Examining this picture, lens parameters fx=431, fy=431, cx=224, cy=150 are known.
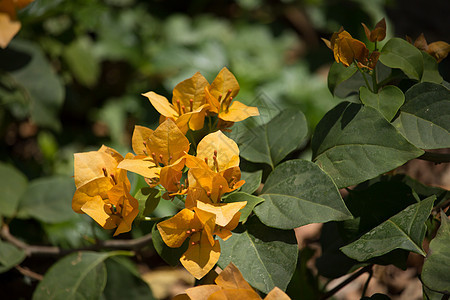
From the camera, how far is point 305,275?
96 centimetres

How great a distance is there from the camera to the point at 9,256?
1.02 metres

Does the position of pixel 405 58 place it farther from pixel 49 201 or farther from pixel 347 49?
pixel 49 201

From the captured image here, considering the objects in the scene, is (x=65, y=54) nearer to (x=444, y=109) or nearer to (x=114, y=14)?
(x=114, y=14)

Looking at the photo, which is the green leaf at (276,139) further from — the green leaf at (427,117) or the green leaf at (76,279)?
the green leaf at (76,279)

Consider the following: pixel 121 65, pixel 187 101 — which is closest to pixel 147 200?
pixel 187 101

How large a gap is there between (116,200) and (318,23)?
2.11 metres

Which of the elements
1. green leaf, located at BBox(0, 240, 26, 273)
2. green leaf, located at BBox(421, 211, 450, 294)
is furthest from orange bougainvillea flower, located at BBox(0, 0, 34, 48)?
green leaf, located at BBox(421, 211, 450, 294)

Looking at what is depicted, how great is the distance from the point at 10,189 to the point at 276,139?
0.83 metres

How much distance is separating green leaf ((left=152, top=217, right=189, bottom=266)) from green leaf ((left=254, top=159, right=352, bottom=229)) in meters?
0.13

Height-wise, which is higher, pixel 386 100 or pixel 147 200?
pixel 386 100

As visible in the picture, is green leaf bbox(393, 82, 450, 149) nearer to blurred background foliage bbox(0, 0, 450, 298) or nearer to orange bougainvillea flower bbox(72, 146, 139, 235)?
orange bougainvillea flower bbox(72, 146, 139, 235)

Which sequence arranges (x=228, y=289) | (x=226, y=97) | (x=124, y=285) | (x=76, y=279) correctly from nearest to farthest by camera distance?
(x=228, y=289)
(x=226, y=97)
(x=76, y=279)
(x=124, y=285)

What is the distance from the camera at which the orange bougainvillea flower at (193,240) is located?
59cm

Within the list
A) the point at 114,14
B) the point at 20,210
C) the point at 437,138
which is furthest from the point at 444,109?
the point at 114,14
